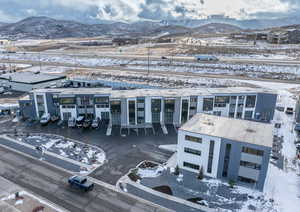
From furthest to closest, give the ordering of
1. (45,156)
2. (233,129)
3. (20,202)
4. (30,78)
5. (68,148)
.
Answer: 1. (30,78)
2. (68,148)
3. (45,156)
4. (233,129)
5. (20,202)

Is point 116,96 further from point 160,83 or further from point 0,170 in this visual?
point 160,83

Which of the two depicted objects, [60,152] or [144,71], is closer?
[60,152]

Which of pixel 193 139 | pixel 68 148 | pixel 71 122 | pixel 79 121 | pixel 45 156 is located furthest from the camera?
pixel 79 121

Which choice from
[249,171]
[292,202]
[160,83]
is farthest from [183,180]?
[160,83]

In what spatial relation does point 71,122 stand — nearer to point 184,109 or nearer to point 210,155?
point 184,109

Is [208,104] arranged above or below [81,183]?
above

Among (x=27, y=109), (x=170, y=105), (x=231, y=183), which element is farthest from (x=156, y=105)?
(x=27, y=109)

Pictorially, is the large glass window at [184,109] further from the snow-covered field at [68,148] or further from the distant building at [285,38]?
the distant building at [285,38]
